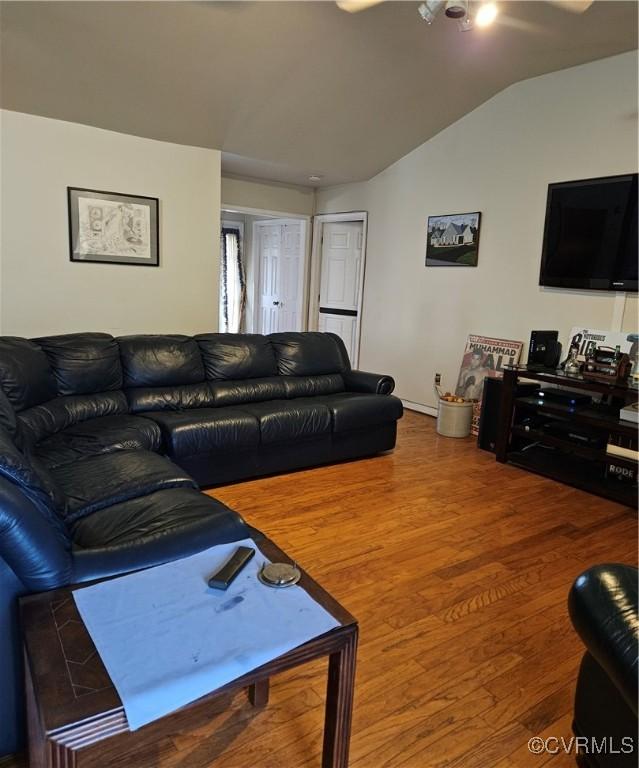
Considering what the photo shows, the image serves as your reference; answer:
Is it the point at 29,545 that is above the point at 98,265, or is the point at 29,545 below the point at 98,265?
below

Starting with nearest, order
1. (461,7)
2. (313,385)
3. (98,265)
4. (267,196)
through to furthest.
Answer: (461,7)
(313,385)
(98,265)
(267,196)

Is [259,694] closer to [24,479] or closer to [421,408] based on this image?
[24,479]

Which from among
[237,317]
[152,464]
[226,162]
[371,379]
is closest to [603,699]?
[152,464]

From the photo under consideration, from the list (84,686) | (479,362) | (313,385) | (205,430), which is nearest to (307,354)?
(313,385)

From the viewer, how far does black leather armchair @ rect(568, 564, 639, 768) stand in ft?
3.84

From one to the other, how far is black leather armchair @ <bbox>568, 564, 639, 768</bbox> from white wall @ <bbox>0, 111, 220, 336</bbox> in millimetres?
4311

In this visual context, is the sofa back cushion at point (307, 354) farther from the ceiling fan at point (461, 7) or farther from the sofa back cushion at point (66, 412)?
the ceiling fan at point (461, 7)

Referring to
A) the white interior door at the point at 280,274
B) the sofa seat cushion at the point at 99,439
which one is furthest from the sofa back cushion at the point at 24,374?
the white interior door at the point at 280,274

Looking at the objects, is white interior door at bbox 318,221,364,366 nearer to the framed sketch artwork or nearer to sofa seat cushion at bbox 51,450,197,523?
the framed sketch artwork

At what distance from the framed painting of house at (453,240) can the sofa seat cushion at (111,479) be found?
3573mm

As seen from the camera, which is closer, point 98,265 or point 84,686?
point 84,686

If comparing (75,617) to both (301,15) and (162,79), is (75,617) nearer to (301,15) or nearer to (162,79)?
(301,15)

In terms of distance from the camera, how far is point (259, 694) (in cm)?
168

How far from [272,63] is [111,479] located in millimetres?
3207
